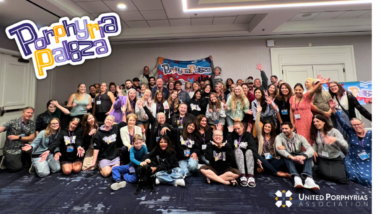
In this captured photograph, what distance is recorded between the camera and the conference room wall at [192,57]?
226 inches

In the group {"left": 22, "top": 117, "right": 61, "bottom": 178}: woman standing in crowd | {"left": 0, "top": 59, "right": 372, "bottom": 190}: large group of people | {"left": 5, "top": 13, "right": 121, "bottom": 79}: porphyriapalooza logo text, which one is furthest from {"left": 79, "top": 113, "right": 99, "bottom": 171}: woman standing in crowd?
{"left": 5, "top": 13, "right": 121, "bottom": 79}: porphyriapalooza logo text

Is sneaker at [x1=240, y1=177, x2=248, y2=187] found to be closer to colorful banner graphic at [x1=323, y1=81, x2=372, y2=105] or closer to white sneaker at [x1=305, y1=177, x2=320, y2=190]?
white sneaker at [x1=305, y1=177, x2=320, y2=190]

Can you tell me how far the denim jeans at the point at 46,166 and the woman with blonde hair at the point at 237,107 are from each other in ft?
10.4

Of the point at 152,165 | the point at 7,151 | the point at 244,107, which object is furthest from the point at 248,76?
the point at 7,151

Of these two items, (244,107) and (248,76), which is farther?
(248,76)

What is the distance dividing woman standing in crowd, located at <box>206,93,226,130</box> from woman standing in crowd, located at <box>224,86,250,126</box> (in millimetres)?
126

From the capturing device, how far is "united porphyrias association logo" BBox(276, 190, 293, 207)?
202 centimetres

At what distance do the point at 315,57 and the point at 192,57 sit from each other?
13.3 feet

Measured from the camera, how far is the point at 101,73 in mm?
6254

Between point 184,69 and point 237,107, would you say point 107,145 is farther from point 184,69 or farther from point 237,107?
point 184,69

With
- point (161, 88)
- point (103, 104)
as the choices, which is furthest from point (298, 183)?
point (103, 104)
